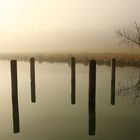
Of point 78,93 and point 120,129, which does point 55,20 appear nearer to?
point 78,93

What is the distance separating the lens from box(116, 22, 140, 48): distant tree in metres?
1.35

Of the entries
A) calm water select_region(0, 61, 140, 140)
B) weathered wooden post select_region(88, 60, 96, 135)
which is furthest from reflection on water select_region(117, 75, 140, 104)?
weathered wooden post select_region(88, 60, 96, 135)

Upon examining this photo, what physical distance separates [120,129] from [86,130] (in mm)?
171

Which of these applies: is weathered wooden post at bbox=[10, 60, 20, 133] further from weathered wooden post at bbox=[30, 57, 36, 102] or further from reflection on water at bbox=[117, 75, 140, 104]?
reflection on water at bbox=[117, 75, 140, 104]

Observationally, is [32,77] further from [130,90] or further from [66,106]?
[130,90]

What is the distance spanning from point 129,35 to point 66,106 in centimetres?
47

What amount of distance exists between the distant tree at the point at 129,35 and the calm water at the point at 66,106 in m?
0.13

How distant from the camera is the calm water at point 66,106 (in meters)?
1.35

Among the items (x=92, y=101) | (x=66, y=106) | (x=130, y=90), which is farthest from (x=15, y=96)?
(x=130, y=90)

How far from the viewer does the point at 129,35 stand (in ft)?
4.44

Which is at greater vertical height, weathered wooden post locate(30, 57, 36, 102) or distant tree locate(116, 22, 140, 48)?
distant tree locate(116, 22, 140, 48)

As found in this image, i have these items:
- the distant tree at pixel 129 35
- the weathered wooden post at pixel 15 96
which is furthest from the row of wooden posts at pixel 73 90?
the distant tree at pixel 129 35

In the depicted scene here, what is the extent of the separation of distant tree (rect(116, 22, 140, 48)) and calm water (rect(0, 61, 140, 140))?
0.44 feet

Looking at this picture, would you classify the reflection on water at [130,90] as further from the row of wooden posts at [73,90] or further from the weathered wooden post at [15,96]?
the weathered wooden post at [15,96]
